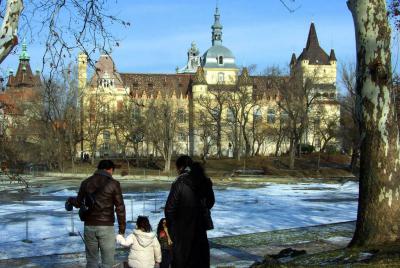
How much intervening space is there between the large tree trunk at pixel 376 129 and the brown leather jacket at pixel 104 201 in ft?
12.1

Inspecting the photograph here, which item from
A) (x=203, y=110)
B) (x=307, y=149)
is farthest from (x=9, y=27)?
(x=203, y=110)

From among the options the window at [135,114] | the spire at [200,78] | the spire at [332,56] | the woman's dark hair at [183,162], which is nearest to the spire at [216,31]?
the spire at [200,78]

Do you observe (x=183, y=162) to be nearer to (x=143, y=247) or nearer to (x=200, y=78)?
(x=143, y=247)

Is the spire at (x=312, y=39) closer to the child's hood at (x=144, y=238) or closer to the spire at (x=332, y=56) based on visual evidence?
the spire at (x=332, y=56)

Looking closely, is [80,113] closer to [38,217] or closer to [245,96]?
[245,96]

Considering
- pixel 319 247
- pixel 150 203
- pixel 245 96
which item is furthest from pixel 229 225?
pixel 245 96

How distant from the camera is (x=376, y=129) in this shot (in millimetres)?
8477

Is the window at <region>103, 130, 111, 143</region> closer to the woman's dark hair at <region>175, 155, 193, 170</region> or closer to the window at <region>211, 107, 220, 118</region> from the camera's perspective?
the window at <region>211, 107, 220, 118</region>

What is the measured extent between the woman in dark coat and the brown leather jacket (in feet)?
2.96

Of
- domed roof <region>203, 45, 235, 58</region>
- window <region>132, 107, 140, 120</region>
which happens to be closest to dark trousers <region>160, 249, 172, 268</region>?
window <region>132, 107, 140, 120</region>

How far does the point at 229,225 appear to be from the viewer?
17.3 meters

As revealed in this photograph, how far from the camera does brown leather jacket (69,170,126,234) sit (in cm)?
729

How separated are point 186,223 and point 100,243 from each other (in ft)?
4.52

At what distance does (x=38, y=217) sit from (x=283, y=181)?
31.2m
